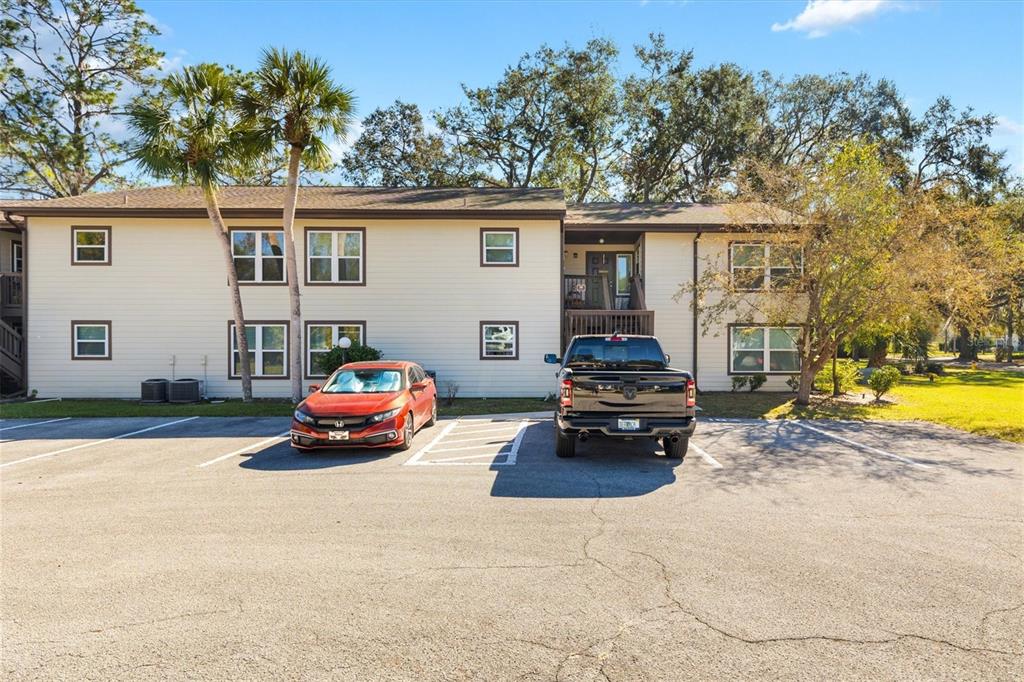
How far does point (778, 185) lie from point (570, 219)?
698 centimetres

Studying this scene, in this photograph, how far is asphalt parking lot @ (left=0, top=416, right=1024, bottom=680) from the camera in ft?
10.3

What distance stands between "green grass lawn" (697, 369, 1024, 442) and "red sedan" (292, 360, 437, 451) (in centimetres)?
798

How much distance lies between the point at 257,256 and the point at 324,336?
342 centimetres

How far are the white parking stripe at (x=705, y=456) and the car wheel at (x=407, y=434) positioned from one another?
16.5ft

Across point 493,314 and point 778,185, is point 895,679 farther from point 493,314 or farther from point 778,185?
point 493,314

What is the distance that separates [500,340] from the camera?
17.5 metres

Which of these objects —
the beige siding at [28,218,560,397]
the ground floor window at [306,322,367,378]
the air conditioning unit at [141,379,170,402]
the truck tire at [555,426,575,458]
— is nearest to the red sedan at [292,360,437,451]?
the truck tire at [555,426,575,458]

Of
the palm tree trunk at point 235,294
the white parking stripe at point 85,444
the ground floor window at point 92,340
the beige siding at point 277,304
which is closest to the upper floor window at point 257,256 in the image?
the beige siding at point 277,304

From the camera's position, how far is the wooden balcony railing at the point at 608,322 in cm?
1662

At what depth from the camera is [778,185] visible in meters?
14.2

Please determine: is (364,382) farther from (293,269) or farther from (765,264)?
(765,264)

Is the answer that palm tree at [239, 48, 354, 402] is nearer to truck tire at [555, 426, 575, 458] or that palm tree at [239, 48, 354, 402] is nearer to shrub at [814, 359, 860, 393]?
truck tire at [555, 426, 575, 458]

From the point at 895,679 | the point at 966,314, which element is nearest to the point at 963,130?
the point at 966,314

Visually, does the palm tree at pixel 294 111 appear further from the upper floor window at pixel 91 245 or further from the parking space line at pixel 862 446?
the parking space line at pixel 862 446
